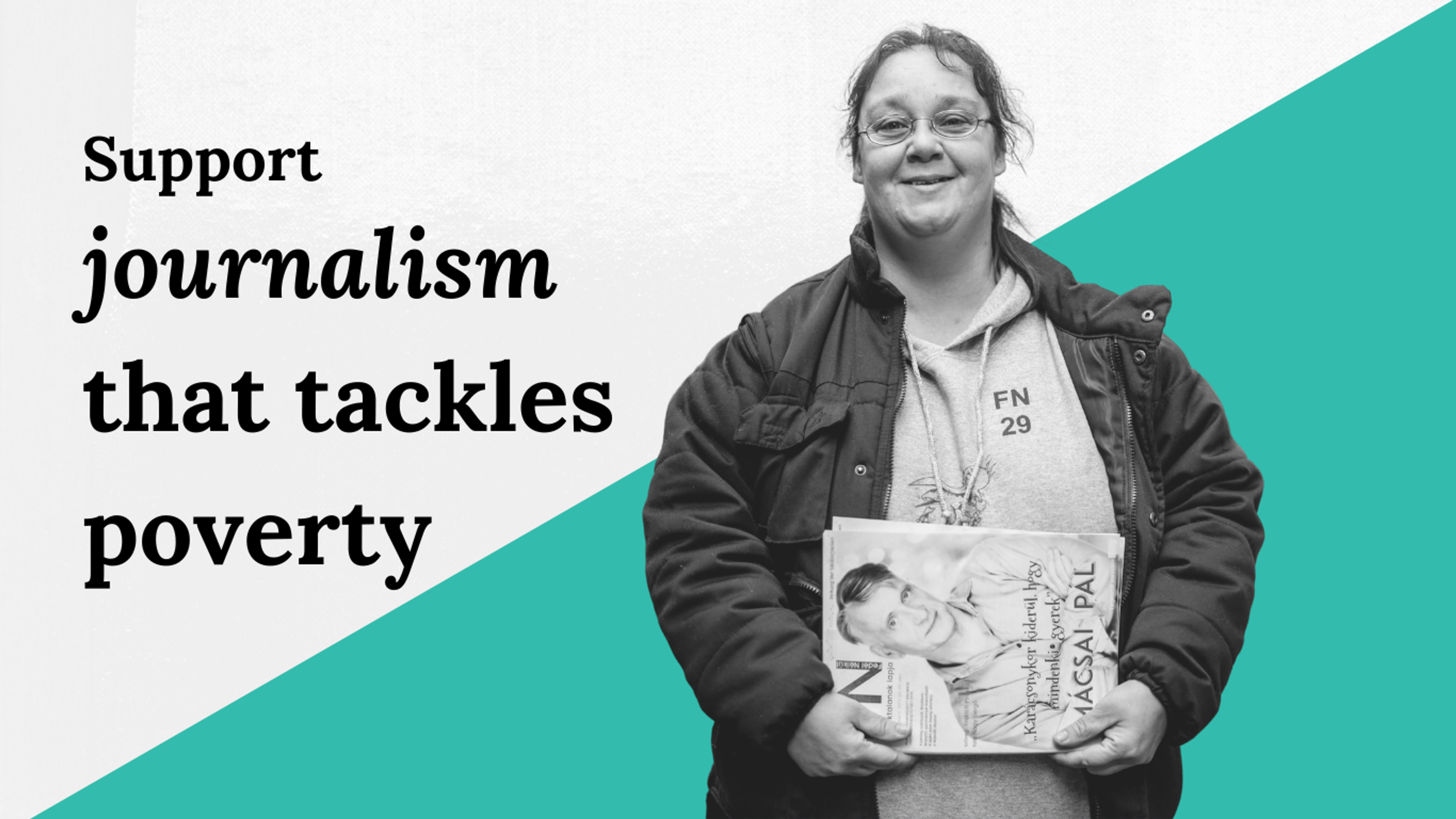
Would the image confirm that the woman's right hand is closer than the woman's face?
Yes

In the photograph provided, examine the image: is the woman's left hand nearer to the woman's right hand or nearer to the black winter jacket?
the black winter jacket

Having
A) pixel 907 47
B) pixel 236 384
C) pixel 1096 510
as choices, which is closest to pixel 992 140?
pixel 907 47

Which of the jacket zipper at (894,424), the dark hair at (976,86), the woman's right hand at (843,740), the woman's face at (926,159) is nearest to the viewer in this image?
the woman's right hand at (843,740)

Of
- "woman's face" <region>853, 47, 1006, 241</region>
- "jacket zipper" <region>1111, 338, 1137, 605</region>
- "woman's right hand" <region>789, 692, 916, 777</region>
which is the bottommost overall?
"woman's right hand" <region>789, 692, 916, 777</region>

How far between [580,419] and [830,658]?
132 centimetres

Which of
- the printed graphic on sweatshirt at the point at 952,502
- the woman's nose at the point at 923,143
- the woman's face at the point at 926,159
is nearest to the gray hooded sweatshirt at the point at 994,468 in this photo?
the printed graphic on sweatshirt at the point at 952,502

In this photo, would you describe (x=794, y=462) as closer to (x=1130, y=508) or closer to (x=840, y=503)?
(x=840, y=503)

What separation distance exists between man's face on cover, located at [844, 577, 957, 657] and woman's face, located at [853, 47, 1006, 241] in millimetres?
825

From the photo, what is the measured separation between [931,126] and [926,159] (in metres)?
0.09

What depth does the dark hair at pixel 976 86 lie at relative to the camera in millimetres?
3545

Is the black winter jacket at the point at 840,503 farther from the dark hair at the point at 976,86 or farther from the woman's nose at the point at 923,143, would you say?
the woman's nose at the point at 923,143

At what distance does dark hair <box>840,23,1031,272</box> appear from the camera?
11.6ft

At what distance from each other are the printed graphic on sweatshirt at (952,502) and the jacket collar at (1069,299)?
43 centimetres

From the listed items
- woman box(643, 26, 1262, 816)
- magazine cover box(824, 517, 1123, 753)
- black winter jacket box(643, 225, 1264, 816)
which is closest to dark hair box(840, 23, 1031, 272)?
woman box(643, 26, 1262, 816)
